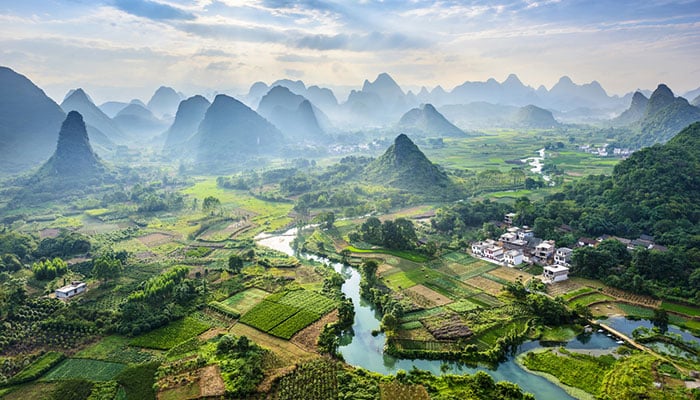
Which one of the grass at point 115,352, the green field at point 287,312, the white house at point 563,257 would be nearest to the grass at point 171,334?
the grass at point 115,352

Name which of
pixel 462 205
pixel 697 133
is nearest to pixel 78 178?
pixel 462 205

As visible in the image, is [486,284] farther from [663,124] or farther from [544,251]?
[663,124]

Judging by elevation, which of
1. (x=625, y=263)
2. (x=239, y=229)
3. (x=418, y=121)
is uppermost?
(x=418, y=121)

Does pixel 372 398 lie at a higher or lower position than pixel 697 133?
lower

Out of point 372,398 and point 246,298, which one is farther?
point 246,298

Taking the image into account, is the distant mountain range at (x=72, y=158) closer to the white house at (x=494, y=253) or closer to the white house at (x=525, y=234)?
the white house at (x=494, y=253)

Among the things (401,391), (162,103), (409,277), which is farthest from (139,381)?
(162,103)

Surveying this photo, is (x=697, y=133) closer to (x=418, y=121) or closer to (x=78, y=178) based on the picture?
(x=78, y=178)
